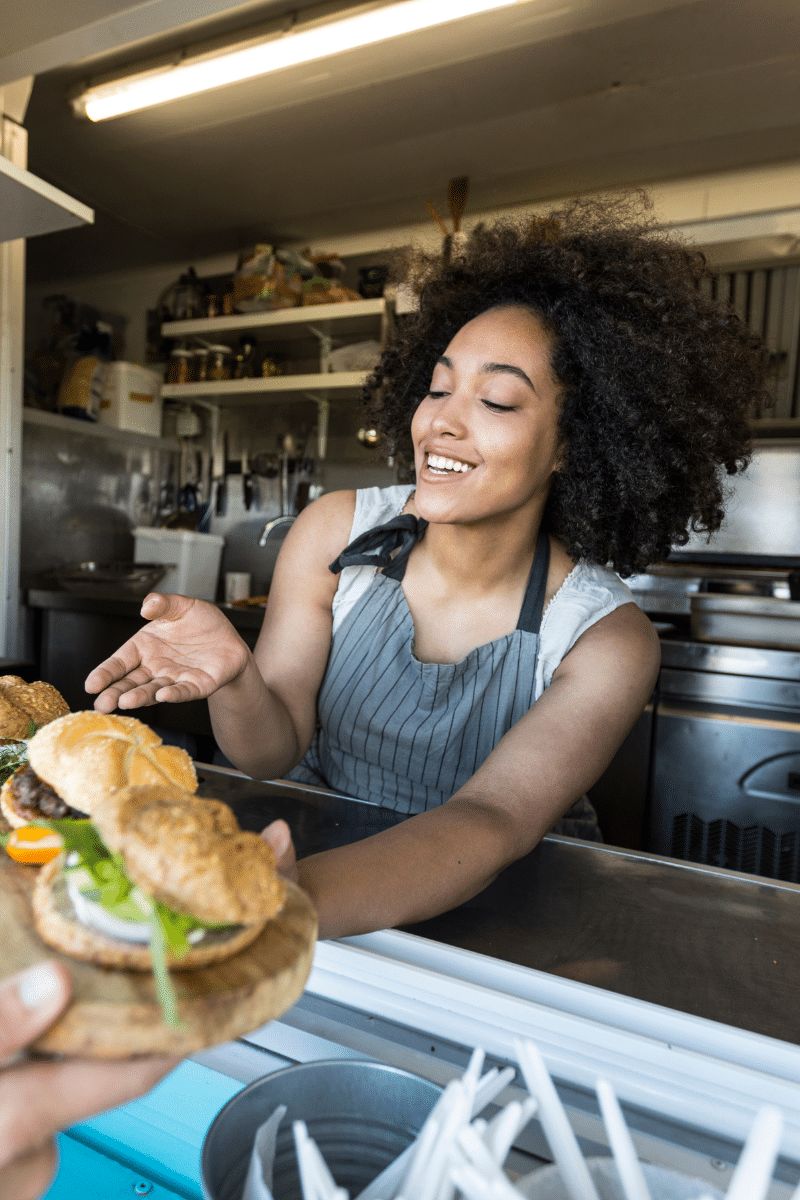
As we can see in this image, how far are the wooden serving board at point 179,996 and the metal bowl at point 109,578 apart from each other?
9.90 ft

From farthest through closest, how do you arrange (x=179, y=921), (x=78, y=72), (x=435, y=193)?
(x=435, y=193), (x=78, y=72), (x=179, y=921)

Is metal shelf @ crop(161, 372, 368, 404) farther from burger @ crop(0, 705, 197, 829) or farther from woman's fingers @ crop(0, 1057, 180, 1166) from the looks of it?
woman's fingers @ crop(0, 1057, 180, 1166)

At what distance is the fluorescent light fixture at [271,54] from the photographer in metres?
2.24

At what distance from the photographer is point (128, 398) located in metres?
4.07

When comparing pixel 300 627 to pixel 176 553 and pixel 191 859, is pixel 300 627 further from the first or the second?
pixel 176 553

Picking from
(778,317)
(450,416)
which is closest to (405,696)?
(450,416)

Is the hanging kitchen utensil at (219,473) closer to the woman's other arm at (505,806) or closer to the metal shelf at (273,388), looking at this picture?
the metal shelf at (273,388)

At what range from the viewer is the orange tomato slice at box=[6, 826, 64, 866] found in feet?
1.78

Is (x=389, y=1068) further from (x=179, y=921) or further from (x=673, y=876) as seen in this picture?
(x=673, y=876)

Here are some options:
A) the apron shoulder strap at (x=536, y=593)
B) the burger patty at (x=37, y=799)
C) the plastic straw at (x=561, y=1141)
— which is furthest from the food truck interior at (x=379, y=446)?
the apron shoulder strap at (x=536, y=593)

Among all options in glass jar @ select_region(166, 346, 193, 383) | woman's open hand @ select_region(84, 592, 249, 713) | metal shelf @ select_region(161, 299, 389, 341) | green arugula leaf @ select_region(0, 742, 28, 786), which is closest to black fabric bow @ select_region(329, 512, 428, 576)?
woman's open hand @ select_region(84, 592, 249, 713)

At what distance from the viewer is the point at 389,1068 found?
1.52 feet

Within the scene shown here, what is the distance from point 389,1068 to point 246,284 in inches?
152

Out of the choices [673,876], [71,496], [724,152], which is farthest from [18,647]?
[724,152]
